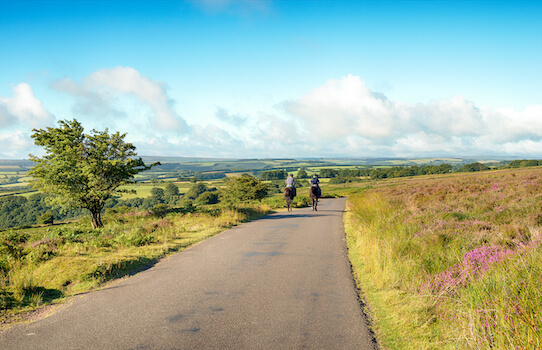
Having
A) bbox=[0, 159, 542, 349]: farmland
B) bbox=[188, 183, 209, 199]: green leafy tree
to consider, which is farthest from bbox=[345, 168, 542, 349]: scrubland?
bbox=[188, 183, 209, 199]: green leafy tree

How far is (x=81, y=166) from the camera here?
75.6 feet

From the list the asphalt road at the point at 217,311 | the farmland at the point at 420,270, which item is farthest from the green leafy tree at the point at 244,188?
the asphalt road at the point at 217,311

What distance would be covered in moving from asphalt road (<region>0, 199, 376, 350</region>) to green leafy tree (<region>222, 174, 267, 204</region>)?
33.4m

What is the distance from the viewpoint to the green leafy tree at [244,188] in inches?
1699

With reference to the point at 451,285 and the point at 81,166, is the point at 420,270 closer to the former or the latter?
the point at 451,285

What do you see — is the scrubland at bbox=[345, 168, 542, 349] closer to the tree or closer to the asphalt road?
the asphalt road

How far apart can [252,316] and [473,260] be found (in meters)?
4.52

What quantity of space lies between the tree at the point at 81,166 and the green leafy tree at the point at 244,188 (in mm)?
18908

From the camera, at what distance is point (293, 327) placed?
5113mm

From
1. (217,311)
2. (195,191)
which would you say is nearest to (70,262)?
(217,311)

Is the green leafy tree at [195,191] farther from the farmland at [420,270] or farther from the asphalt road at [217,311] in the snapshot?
the asphalt road at [217,311]

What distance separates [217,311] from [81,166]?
72.8 ft

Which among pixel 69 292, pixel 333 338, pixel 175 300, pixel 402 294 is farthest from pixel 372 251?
pixel 69 292

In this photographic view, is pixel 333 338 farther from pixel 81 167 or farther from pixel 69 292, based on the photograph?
pixel 81 167
